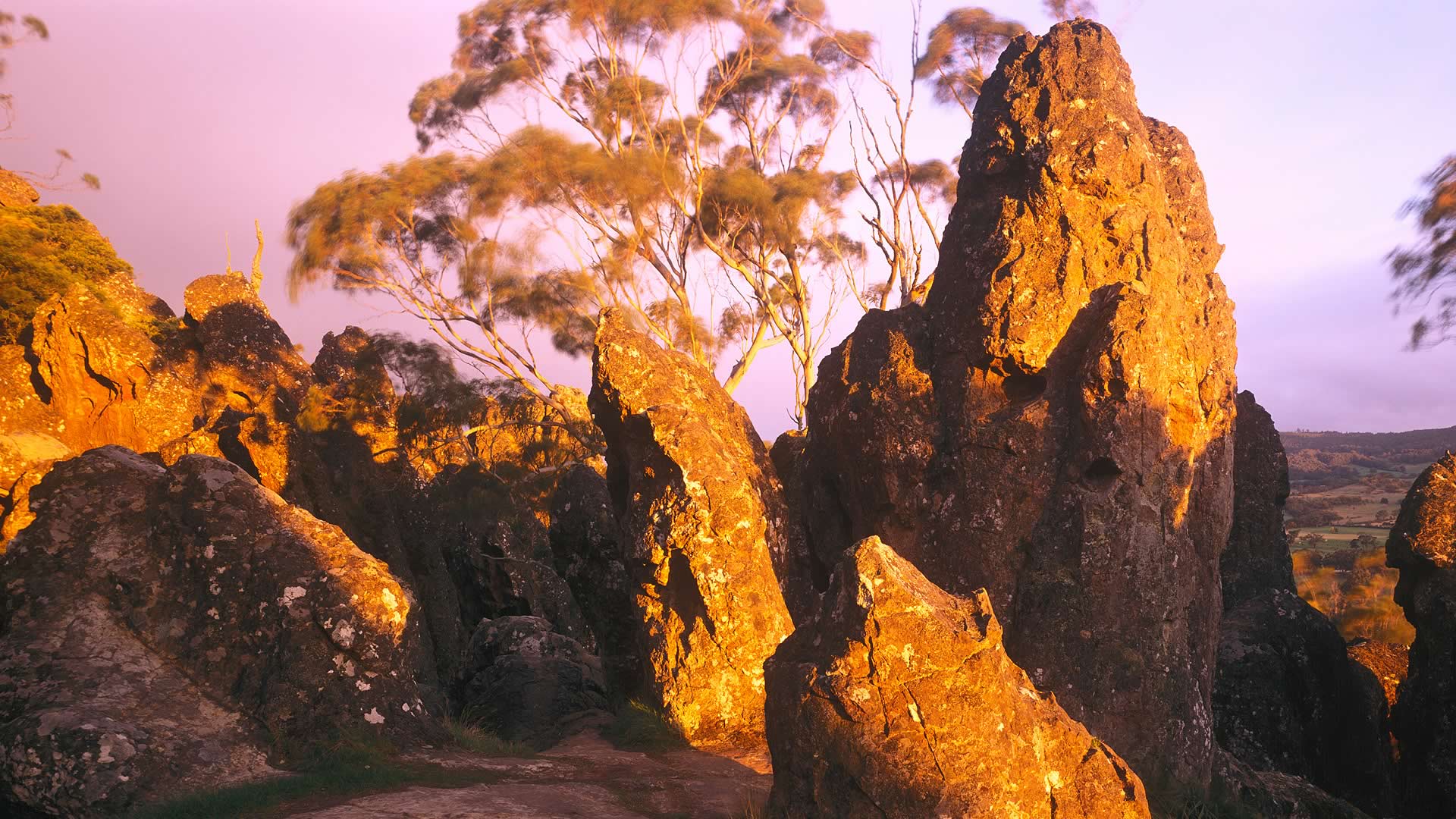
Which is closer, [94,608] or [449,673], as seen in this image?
[94,608]

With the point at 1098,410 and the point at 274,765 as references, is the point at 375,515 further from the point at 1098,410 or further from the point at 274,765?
the point at 1098,410

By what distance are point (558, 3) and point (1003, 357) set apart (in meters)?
20.8

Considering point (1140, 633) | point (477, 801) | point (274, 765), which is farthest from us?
point (1140, 633)

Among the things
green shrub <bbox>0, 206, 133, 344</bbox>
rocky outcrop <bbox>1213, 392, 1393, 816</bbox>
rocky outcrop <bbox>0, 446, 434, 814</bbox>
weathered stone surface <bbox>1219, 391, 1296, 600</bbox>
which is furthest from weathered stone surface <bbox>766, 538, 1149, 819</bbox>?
green shrub <bbox>0, 206, 133, 344</bbox>

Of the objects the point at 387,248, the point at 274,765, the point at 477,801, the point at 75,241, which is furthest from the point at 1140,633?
the point at 75,241

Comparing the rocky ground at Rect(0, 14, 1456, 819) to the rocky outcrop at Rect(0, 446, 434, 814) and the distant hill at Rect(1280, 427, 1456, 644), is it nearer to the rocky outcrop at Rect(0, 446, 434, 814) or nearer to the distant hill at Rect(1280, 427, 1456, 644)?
the rocky outcrop at Rect(0, 446, 434, 814)

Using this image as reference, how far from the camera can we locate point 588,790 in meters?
8.47

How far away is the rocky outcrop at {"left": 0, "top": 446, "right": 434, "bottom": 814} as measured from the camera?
8094 mm

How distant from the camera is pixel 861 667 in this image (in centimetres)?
654

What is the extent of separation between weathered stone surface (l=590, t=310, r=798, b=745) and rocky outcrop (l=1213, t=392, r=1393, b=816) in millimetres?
6126

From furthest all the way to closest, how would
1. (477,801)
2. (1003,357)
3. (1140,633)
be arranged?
(1003,357), (1140,633), (477,801)

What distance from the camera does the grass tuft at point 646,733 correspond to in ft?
35.1

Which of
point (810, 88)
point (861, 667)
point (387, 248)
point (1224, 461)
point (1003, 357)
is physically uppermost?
point (810, 88)

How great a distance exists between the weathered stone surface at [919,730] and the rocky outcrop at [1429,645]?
26.2 feet
